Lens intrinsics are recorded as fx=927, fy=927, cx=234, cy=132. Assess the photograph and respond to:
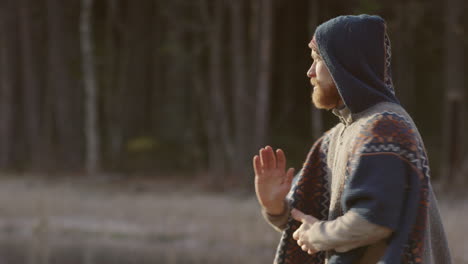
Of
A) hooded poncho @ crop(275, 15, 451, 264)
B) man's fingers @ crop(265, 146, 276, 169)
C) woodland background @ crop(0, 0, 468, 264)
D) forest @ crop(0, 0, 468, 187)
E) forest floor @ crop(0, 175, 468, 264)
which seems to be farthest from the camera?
forest @ crop(0, 0, 468, 187)

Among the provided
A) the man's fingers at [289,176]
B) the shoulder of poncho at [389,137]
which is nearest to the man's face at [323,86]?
the shoulder of poncho at [389,137]

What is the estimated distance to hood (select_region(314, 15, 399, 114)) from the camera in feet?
11.7

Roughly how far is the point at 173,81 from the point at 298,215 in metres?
22.9

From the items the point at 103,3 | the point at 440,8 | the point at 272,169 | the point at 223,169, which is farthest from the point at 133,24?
the point at 272,169

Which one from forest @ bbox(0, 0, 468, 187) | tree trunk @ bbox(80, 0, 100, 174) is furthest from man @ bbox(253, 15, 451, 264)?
tree trunk @ bbox(80, 0, 100, 174)

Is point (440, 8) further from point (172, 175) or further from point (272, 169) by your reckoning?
point (272, 169)

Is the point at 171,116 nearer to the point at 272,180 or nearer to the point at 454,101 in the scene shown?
the point at 454,101

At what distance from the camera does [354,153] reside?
351 centimetres

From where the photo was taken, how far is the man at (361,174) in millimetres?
3430

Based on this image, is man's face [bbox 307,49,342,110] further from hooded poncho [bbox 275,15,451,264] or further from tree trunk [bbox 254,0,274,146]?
tree trunk [bbox 254,0,274,146]

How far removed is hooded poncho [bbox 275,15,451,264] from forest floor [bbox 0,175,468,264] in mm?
8670

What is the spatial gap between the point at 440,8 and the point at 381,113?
17558 millimetres

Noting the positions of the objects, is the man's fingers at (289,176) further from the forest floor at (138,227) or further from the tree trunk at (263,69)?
the tree trunk at (263,69)

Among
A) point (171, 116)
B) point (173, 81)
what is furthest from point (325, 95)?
point (171, 116)
